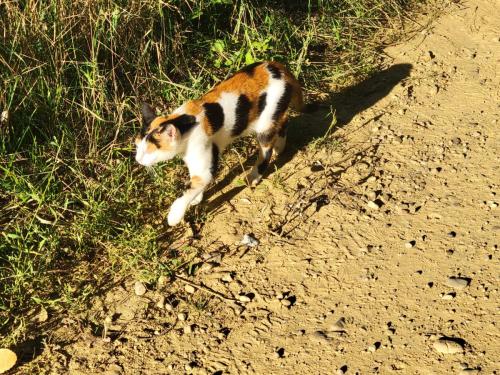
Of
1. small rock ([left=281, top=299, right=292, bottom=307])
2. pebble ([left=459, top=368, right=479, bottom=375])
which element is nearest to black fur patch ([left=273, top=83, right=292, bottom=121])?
small rock ([left=281, top=299, right=292, bottom=307])

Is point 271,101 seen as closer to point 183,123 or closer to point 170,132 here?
point 183,123

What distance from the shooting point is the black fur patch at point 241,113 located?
398 centimetres

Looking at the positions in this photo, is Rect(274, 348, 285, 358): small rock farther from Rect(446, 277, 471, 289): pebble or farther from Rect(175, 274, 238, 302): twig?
Rect(446, 277, 471, 289): pebble

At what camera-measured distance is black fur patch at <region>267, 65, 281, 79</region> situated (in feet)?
13.5

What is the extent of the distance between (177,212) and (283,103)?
1.01 m

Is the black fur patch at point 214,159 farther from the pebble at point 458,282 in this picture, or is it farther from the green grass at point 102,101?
the pebble at point 458,282

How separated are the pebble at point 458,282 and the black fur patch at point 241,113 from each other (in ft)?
5.22

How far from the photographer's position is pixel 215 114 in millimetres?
3863

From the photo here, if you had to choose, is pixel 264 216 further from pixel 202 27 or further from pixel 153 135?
pixel 202 27

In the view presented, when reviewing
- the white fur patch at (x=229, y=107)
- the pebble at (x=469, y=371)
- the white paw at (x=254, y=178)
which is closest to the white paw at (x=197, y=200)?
the white paw at (x=254, y=178)

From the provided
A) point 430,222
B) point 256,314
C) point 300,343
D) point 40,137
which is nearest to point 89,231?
point 40,137

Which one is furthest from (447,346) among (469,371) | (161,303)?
(161,303)

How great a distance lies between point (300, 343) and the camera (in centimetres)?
315

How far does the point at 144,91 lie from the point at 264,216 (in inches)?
56.1
